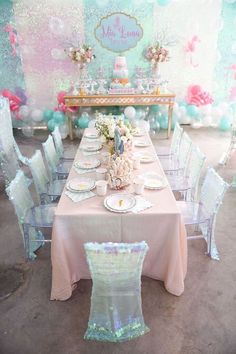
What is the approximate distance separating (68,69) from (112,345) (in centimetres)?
521

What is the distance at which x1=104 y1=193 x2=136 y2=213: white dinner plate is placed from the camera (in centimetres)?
207

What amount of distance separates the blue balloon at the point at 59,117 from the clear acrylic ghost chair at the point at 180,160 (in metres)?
2.82

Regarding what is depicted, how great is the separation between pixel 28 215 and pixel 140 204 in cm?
106

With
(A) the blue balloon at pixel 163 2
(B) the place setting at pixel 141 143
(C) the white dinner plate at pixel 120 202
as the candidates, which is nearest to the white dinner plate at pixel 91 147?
(B) the place setting at pixel 141 143

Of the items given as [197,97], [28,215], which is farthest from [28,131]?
[28,215]

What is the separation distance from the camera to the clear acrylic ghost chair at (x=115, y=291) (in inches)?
62.7

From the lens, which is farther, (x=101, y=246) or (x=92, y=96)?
(x=92, y=96)

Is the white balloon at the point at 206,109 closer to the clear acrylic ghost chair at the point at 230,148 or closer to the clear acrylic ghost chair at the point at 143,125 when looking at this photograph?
the clear acrylic ghost chair at the point at 230,148

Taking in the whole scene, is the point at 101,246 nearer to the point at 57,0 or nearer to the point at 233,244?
the point at 233,244

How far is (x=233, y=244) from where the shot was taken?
114 inches

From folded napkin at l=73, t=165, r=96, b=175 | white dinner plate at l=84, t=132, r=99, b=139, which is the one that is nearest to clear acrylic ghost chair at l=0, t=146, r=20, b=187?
white dinner plate at l=84, t=132, r=99, b=139

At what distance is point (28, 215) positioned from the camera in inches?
102

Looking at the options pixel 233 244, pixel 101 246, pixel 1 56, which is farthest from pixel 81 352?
pixel 1 56

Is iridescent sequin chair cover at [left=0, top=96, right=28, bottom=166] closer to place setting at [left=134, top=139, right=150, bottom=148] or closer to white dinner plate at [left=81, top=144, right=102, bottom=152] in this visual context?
white dinner plate at [left=81, top=144, right=102, bottom=152]
